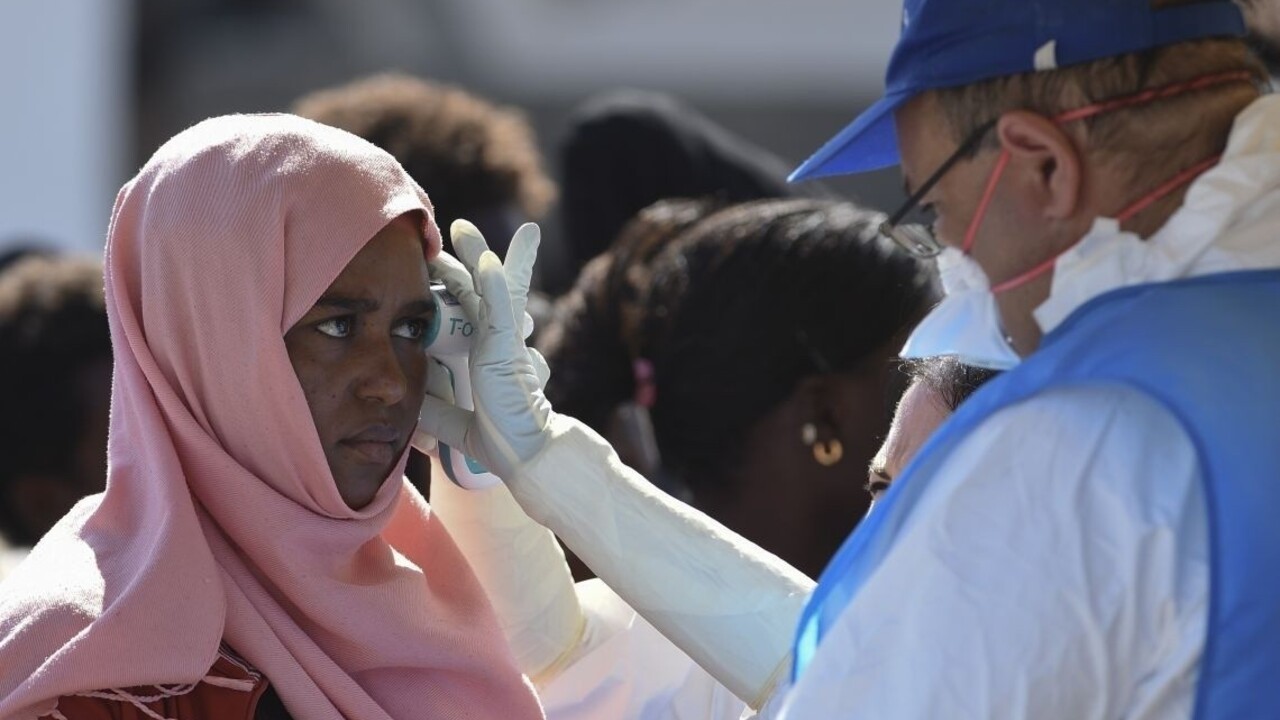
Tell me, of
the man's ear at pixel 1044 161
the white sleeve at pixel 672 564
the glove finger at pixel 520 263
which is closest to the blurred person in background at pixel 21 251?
the glove finger at pixel 520 263

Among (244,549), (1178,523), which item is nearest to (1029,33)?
(1178,523)

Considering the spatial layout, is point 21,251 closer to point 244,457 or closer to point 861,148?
point 244,457

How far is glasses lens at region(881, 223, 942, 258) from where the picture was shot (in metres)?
1.92

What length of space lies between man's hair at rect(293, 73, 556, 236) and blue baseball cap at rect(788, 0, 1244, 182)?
7.89 ft

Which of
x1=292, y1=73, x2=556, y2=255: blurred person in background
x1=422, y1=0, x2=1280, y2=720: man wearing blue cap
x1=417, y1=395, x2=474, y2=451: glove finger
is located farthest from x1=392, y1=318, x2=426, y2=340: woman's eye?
x1=292, y1=73, x2=556, y2=255: blurred person in background

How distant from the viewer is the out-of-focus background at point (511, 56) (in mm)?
7539

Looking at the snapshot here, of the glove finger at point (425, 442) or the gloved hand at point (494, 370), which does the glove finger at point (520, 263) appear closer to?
the gloved hand at point (494, 370)

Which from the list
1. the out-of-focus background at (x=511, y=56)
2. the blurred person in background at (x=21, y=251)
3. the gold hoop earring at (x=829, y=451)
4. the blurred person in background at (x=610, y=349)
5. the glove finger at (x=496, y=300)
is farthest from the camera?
the out-of-focus background at (x=511, y=56)

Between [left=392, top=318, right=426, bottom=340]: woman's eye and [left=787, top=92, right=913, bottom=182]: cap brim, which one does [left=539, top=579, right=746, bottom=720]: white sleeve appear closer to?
[left=392, top=318, right=426, bottom=340]: woman's eye

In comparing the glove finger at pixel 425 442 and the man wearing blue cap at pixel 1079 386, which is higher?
the man wearing blue cap at pixel 1079 386

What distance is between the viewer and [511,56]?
323 inches

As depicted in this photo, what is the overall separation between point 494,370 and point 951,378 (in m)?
0.57

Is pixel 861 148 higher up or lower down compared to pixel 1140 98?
lower down

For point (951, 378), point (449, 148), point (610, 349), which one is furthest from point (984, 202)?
point (449, 148)
